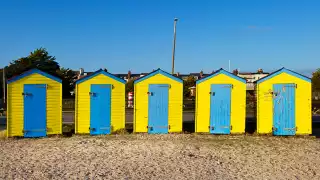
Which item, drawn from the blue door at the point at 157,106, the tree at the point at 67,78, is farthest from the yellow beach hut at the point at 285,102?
the tree at the point at 67,78

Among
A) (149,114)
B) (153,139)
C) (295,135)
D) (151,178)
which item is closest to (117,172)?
(151,178)

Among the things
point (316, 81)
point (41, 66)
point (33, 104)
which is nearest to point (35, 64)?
point (41, 66)

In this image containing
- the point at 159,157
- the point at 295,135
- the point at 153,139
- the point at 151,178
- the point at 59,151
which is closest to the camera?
the point at 151,178

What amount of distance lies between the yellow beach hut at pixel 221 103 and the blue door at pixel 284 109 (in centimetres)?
112

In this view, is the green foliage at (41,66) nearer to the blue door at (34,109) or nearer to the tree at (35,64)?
the tree at (35,64)

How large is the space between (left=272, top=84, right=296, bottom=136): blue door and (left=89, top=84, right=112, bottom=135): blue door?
231 inches

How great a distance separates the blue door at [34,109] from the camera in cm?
1133

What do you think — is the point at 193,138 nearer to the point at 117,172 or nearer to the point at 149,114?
the point at 149,114

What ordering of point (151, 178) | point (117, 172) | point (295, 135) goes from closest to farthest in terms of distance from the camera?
1. point (151, 178)
2. point (117, 172)
3. point (295, 135)

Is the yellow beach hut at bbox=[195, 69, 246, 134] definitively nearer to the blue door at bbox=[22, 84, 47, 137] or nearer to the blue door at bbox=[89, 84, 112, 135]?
the blue door at bbox=[89, 84, 112, 135]

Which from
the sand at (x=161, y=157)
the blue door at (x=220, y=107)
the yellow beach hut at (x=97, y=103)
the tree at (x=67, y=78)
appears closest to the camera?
the sand at (x=161, y=157)

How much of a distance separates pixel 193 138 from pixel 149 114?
5.88ft

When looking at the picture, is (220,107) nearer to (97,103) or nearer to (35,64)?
(97,103)

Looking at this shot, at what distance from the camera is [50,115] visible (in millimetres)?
11516
